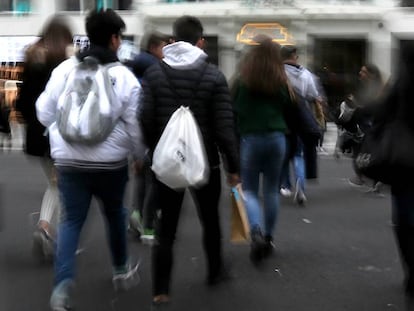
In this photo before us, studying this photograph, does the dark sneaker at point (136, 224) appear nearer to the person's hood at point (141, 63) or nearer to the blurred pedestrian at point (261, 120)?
the blurred pedestrian at point (261, 120)

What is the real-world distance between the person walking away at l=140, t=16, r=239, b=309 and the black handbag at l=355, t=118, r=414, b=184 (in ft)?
2.79

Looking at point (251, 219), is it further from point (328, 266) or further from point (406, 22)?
point (406, 22)

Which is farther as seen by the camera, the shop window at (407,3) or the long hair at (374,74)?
the shop window at (407,3)

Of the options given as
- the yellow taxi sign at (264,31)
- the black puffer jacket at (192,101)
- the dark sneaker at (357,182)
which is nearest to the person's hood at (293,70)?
the black puffer jacket at (192,101)

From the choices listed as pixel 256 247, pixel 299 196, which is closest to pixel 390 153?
pixel 256 247

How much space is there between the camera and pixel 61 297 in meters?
3.80

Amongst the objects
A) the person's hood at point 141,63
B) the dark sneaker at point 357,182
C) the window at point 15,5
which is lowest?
the dark sneaker at point 357,182

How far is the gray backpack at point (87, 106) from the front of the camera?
3623mm

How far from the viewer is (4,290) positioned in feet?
Answer: 14.4

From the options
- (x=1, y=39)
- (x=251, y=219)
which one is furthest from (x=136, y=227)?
(x=1, y=39)

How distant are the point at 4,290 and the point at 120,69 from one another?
180 centimetres

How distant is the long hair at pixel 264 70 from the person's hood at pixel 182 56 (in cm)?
91

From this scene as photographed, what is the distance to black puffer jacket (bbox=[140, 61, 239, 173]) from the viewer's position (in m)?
3.82

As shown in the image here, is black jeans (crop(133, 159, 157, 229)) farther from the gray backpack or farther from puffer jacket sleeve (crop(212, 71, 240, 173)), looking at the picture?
the gray backpack
